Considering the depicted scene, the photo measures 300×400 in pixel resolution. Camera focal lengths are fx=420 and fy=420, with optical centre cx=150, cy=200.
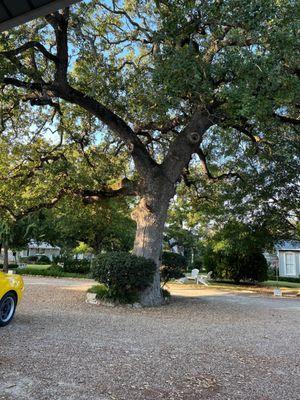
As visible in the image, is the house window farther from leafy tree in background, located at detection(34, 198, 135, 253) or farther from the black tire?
the black tire

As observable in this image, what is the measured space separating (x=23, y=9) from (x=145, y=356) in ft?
15.8

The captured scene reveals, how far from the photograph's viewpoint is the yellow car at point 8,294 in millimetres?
7848

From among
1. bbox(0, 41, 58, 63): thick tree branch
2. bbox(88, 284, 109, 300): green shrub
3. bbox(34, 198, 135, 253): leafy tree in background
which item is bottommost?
bbox(88, 284, 109, 300): green shrub

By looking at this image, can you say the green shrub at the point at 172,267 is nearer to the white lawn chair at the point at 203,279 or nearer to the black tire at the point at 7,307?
the black tire at the point at 7,307

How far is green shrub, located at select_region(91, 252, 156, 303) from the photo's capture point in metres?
11.7

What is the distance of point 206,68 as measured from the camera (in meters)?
9.35

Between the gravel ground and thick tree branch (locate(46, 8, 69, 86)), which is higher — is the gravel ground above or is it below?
below

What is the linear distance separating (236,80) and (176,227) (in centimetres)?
2803

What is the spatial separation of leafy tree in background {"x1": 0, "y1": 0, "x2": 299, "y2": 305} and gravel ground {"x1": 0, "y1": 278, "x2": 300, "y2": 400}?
3478mm

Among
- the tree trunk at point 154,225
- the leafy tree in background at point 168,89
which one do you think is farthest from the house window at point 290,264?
the tree trunk at point 154,225

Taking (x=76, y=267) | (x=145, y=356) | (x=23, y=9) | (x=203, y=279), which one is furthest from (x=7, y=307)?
(x=76, y=267)

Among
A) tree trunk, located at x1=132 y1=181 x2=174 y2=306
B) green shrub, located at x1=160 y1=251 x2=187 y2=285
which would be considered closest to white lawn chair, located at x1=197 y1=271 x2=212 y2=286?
green shrub, located at x1=160 y1=251 x2=187 y2=285

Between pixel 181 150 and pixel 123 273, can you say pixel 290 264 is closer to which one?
pixel 181 150

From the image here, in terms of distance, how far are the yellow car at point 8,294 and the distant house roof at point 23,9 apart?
502 centimetres
